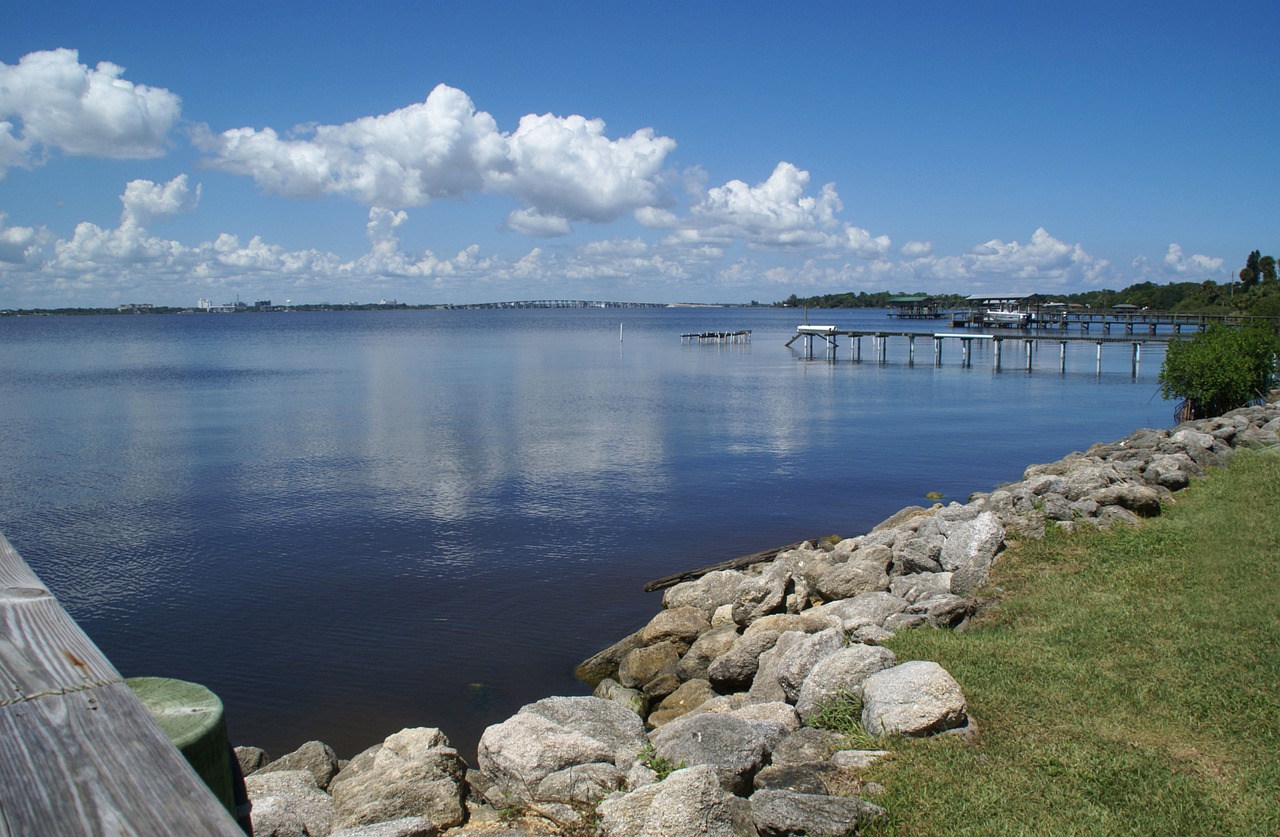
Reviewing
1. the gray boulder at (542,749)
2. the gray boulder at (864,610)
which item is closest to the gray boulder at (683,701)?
the gray boulder at (864,610)

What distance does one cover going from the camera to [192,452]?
33562 mm

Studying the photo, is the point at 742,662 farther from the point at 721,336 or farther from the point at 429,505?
the point at 721,336

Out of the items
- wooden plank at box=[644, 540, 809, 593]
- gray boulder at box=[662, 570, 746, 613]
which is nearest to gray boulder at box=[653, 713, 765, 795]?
gray boulder at box=[662, 570, 746, 613]

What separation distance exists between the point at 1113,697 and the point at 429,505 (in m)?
19.9

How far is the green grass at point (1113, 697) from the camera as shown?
619 cm

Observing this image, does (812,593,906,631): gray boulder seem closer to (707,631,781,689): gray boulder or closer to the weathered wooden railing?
(707,631,781,689): gray boulder

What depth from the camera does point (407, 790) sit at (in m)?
8.12

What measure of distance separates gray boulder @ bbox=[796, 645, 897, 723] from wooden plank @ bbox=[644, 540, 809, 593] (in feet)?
30.6

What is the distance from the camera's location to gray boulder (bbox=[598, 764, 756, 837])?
6441 mm

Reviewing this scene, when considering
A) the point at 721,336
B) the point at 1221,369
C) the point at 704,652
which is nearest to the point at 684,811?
the point at 704,652

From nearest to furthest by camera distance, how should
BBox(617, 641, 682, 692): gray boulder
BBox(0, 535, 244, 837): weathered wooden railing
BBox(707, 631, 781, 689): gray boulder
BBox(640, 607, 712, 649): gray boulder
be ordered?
BBox(0, 535, 244, 837): weathered wooden railing, BBox(707, 631, 781, 689): gray boulder, BBox(617, 641, 682, 692): gray boulder, BBox(640, 607, 712, 649): gray boulder

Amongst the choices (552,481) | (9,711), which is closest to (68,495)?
(552,481)

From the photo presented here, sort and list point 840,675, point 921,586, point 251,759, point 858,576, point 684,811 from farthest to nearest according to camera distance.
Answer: point 858,576 → point 921,586 → point 251,759 → point 840,675 → point 684,811

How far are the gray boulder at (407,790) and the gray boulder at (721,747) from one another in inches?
72.8
